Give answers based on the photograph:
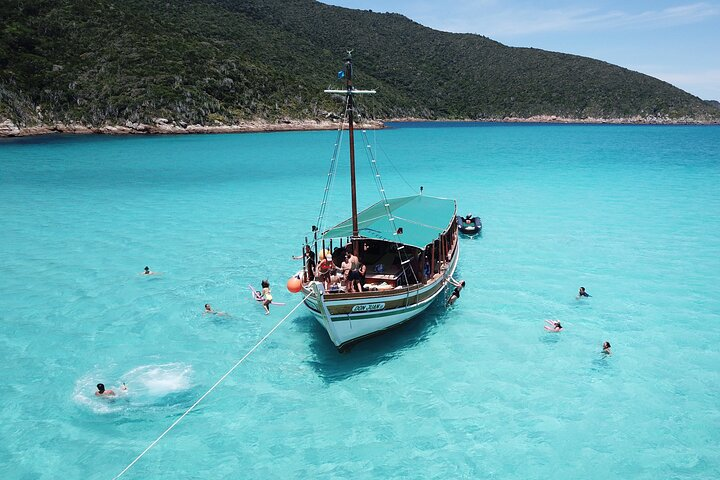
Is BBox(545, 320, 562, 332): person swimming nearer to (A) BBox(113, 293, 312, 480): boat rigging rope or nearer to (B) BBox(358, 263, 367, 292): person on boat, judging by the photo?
(B) BBox(358, 263, 367, 292): person on boat

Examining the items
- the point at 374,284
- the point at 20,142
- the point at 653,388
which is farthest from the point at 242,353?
the point at 20,142

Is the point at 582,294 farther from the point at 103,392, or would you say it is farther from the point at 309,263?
the point at 103,392

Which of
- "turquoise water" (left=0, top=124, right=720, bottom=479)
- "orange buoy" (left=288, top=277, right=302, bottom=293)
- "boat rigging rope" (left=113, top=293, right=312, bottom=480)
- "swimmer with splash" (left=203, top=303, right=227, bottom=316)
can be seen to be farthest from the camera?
"swimmer with splash" (left=203, top=303, right=227, bottom=316)

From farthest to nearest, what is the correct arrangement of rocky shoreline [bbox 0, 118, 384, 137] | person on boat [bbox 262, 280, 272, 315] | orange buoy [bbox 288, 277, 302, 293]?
1. rocky shoreline [bbox 0, 118, 384, 137]
2. person on boat [bbox 262, 280, 272, 315]
3. orange buoy [bbox 288, 277, 302, 293]

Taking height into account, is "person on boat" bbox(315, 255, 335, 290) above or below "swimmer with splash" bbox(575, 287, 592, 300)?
above

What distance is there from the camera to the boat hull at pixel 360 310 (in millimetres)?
14953

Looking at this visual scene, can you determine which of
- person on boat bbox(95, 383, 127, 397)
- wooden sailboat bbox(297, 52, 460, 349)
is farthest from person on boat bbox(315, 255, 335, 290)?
person on boat bbox(95, 383, 127, 397)

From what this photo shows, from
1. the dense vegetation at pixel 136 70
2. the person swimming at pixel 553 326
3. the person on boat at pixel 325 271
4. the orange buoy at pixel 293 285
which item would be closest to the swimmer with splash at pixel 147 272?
the person on boat at pixel 325 271

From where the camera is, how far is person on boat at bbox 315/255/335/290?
55.2 ft

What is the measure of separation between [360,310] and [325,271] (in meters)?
2.49

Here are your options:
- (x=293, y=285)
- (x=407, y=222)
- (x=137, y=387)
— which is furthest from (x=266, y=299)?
(x=407, y=222)

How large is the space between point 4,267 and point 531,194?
4169cm

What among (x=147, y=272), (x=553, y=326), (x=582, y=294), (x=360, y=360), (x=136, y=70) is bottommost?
(x=147, y=272)

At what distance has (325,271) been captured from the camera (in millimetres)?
17156
